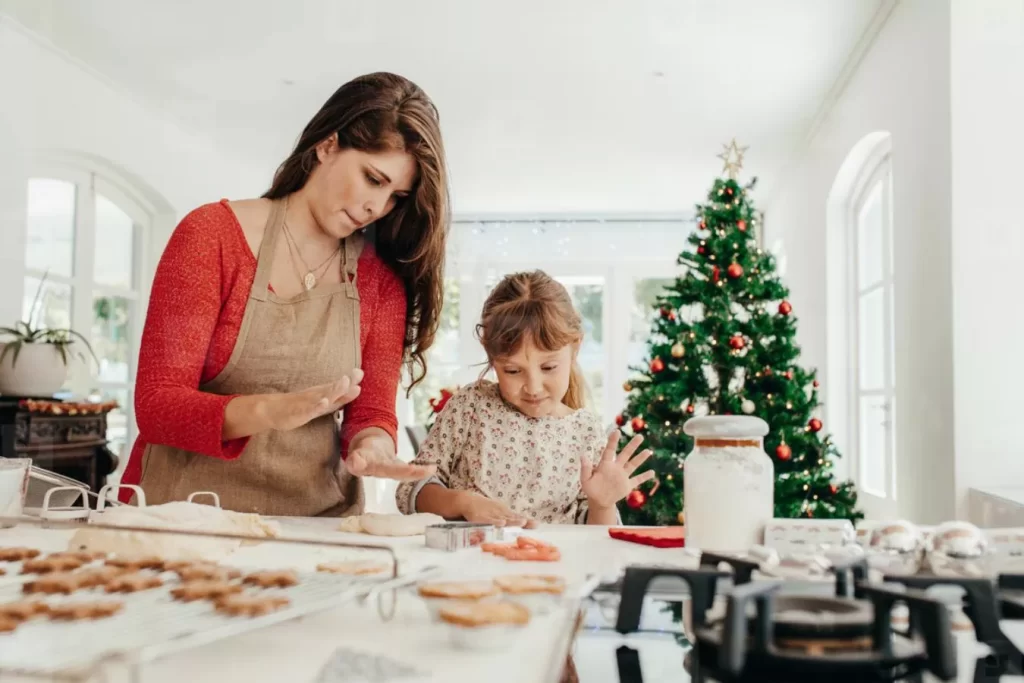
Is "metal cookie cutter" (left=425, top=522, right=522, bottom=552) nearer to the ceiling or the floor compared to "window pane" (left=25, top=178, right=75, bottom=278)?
nearer to the floor

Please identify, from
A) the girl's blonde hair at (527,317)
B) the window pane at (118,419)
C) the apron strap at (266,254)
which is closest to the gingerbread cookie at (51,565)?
the apron strap at (266,254)

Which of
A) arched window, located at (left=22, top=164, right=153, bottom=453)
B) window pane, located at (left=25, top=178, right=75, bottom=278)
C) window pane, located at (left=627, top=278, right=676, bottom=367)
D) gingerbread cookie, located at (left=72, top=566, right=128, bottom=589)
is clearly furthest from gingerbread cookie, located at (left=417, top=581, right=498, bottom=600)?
window pane, located at (left=627, top=278, right=676, bottom=367)

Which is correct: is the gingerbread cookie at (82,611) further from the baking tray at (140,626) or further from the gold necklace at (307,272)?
the gold necklace at (307,272)

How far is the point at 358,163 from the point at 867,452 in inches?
172

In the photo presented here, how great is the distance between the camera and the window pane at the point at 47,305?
194 inches

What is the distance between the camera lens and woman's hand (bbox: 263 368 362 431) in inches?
47.5

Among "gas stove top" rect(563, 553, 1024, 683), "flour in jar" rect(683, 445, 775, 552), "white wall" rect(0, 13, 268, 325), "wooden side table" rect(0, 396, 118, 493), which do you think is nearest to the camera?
"gas stove top" rect(563, 553, 1024, 683)

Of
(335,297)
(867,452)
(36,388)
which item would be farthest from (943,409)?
(36,388)

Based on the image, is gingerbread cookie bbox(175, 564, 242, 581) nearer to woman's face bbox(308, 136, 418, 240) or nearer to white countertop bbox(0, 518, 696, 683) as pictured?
white countertop bbox(0, 518, 696, 683)

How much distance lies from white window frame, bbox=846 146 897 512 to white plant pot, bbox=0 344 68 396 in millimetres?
3945

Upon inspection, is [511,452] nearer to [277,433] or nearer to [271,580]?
[277,433]

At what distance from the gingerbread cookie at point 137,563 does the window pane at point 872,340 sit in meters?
4.49

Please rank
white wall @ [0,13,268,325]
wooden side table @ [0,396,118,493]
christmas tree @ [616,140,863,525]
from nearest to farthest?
christmas tree @ [616,140,863,525], wooden side table @ [0,396,118,493], white wall @ [0,13,268,325]

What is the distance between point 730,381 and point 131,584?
3.72 metres
